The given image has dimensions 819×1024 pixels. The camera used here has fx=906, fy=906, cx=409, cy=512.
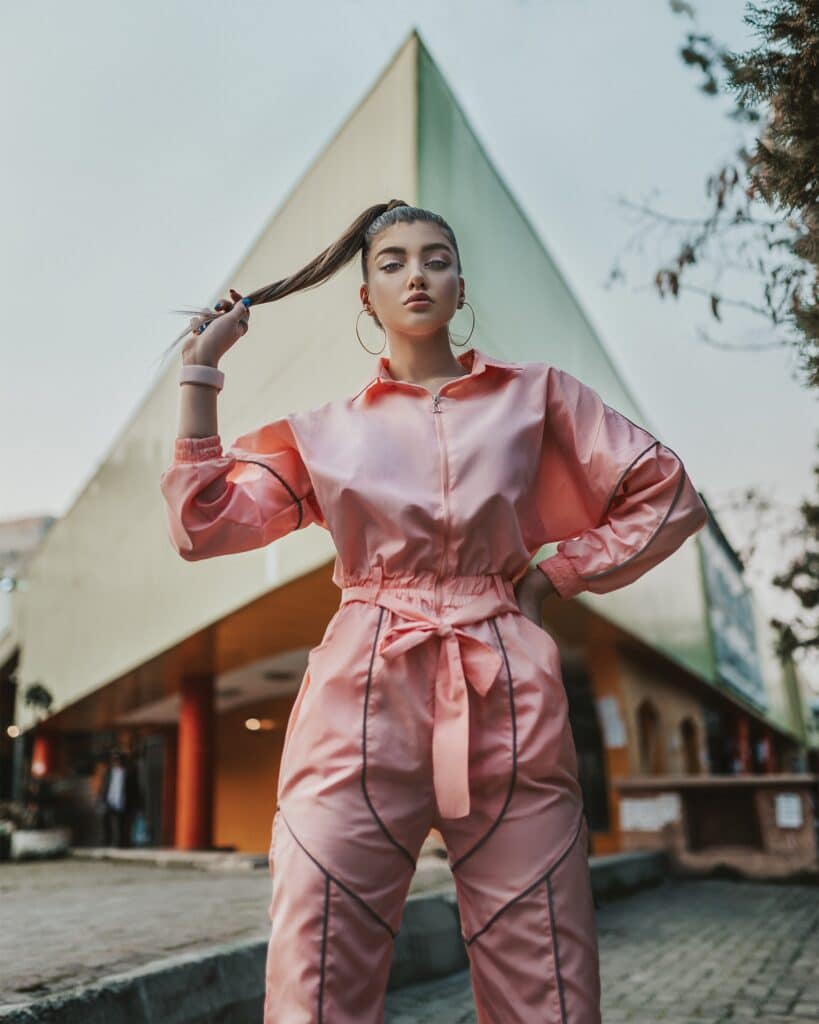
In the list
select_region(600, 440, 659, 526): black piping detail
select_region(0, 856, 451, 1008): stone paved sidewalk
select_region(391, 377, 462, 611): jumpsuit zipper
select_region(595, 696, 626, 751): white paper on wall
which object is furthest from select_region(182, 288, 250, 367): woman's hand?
Answer: select_region(595, 696, 626, 751): white paper on wall

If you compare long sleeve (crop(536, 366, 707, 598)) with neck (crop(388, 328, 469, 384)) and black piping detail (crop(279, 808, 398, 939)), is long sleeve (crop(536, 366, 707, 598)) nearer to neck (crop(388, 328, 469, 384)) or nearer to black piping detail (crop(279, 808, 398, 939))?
neck (crop(388, 328, 469, 384))

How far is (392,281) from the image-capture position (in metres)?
1.70

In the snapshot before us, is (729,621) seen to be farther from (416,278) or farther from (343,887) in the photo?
(343,887)

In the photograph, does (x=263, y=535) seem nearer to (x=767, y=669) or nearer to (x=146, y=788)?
(x=146, y=788)

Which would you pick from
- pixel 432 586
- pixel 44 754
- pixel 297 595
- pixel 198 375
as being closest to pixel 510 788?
pixel 432 586

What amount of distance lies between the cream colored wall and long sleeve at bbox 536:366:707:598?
3273 millimetres

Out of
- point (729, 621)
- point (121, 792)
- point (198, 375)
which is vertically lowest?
point (121, 792)

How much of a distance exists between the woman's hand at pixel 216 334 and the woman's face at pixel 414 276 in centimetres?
27

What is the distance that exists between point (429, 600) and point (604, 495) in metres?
0.40

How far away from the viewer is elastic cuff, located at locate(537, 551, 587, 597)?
161cm

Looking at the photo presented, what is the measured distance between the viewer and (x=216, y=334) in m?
1.60

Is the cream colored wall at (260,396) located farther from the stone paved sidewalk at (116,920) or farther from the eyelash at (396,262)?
the eyelash at (396,262)

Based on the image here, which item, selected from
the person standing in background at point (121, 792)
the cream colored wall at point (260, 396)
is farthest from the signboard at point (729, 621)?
the person standing in background at point (121, 792)

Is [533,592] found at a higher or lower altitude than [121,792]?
higher
